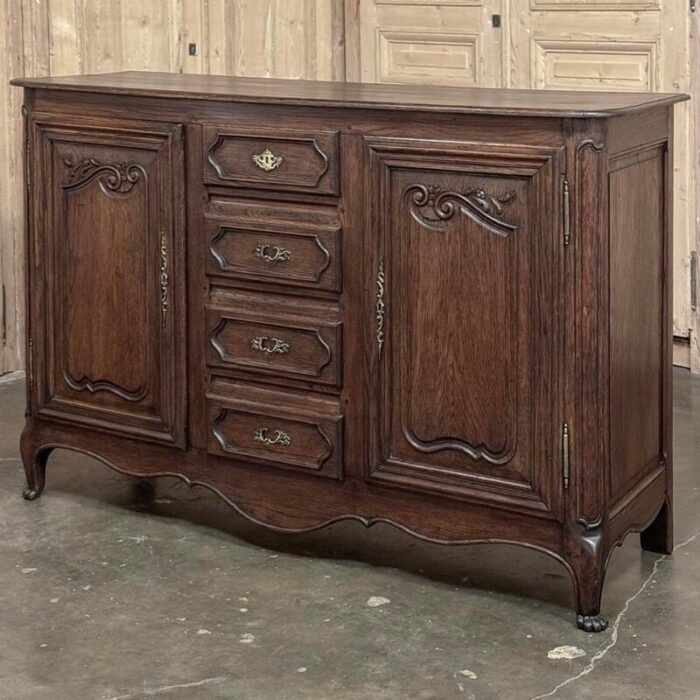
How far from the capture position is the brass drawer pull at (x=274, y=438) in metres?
3.25

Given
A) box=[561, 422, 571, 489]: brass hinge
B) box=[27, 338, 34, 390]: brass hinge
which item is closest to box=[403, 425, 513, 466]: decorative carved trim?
box=[561, 422, 571, 489]: brass hinge

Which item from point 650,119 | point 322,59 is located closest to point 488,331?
point 650,119

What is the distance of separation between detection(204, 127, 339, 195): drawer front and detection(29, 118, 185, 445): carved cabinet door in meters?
0.11

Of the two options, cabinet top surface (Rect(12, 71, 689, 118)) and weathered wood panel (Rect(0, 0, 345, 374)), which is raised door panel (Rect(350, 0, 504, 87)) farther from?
cabinet top surface (Rect(12, 71, 689, 118))

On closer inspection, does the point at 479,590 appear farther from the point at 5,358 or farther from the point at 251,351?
the point at 5,358

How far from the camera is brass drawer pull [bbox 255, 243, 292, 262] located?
316 centimetres

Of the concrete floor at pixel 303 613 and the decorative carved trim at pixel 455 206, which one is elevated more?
the decorative carved trim at pixel 455 206

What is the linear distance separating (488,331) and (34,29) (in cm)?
240

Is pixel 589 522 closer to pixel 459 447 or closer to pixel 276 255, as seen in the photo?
pixel 459 447

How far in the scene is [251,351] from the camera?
129 inches

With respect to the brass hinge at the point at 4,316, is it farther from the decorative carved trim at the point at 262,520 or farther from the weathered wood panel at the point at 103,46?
the decorative carved trim at the point at 262,520

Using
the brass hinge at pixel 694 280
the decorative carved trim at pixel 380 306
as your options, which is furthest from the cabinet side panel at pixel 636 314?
the brass hinge at pixel 694 280

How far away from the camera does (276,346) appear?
322cm

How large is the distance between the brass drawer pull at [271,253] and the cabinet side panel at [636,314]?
72 cm
